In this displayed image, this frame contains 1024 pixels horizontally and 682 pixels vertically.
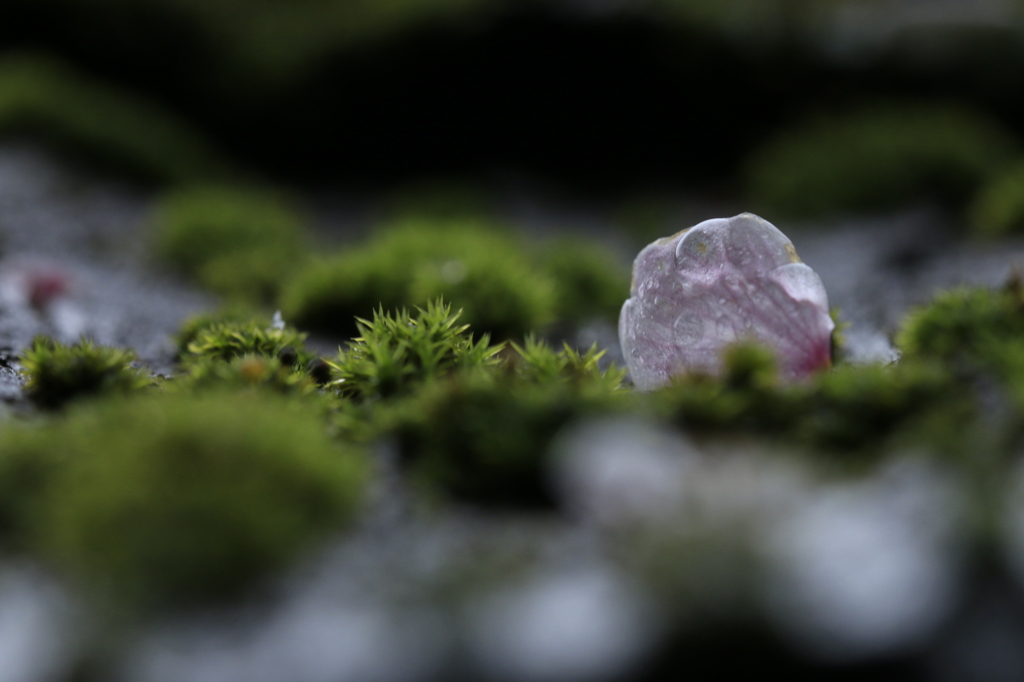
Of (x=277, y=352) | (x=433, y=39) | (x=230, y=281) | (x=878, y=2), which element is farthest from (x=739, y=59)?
(x=277, y=352)

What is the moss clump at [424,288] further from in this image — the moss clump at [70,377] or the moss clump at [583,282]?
the moss clump at [70,377]

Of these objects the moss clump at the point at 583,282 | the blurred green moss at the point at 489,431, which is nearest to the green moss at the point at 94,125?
the moss clump at the point at 583,282

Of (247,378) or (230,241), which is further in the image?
(230,241)

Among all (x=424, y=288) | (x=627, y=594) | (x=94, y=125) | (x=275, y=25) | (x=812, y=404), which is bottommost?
(x=627, y=594)

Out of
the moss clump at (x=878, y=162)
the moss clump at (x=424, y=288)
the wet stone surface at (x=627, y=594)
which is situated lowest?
the wet stone surface at (x=627, y=594)

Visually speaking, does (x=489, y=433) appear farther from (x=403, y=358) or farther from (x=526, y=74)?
(x=526, y=74)

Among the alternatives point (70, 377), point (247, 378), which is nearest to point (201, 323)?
point (70, 377)

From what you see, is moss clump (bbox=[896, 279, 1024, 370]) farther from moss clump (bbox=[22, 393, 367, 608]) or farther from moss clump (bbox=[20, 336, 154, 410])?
moss clump (bbox=[20, 336, 154, 410])

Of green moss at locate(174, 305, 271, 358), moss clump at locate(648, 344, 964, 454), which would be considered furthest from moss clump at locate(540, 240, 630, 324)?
moss clump at locate(648, 344, 964, 454)
